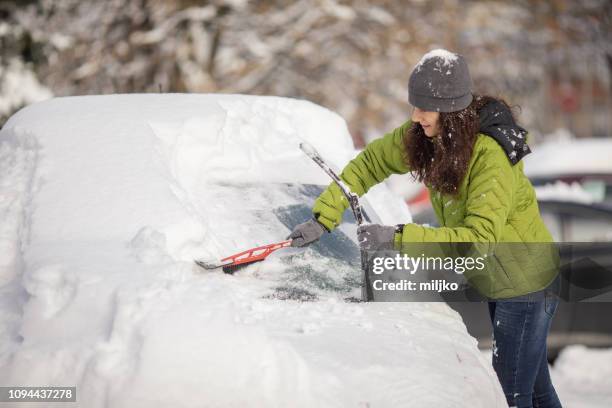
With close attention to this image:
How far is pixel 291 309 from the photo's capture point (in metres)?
2.76

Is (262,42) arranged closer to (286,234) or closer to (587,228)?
(587,228)

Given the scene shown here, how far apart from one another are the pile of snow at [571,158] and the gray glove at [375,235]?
1024 cm

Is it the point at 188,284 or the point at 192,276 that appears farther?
the point at 192,276

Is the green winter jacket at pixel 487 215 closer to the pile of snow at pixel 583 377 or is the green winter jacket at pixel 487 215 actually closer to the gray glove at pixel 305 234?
the gray glove at pixel 305 234

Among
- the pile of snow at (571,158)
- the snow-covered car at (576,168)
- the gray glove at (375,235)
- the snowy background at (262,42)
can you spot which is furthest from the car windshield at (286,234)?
the pile of snow at (571,158)

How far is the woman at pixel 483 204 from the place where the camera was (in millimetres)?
2859

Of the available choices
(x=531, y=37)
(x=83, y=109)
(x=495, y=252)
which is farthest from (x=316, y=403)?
(x=531, y=37)

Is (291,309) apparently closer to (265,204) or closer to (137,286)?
(137,286)

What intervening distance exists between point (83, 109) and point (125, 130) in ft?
1.03

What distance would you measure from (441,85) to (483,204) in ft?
1.47

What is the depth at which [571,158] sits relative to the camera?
13.4 metres

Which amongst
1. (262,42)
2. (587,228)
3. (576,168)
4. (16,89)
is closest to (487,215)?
(587,228)

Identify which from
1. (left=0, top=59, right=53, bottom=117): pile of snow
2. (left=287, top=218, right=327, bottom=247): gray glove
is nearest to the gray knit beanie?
(left=287, top=218, right=327, bottom=247): gray glove

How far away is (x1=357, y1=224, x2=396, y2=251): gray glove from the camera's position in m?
2.89
